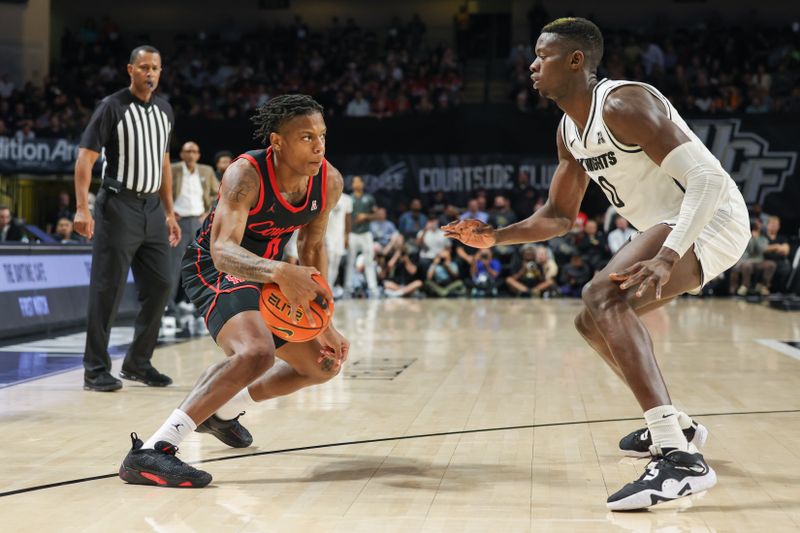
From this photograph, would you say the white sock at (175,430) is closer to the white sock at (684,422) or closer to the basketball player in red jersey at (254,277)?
the basketball player in red jersey at (254,277)

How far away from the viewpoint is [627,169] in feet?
11.2

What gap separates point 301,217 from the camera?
359 centimetres

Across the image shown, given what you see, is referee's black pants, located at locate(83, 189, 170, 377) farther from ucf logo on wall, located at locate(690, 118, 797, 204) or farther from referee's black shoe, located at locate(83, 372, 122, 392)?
ucf logo on wall, located at locate(690, 118, 797, 204)

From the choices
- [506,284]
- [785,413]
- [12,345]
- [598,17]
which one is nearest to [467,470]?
[785,413]

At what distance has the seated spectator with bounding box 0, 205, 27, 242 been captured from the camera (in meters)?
12.0

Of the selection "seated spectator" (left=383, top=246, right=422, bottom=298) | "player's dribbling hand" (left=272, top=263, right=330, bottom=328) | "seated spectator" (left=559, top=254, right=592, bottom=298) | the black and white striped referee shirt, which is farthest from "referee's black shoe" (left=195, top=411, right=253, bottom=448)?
"seated spectator" (left=559, top=254, right=592, bottom=298)

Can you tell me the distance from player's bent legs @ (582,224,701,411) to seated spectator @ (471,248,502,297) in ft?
38.2

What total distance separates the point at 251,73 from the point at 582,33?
17.4m

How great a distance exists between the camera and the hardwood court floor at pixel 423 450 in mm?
2801

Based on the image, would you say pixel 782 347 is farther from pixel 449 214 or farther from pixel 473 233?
pixel 449 214

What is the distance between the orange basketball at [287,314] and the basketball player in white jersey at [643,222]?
0.72 m

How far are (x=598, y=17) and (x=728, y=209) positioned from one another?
1928 centimetres

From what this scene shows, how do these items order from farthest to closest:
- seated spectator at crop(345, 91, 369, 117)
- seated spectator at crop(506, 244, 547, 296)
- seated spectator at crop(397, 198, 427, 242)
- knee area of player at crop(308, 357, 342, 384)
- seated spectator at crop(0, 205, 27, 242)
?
seated spectator at crop(345, 91, 369, 117) < seated spectator at crop(397, 198, 427, 242) < seated spectator at crop(506, 244, 547, 296) < seated spectator at crop(0, 205, 27, 242) < knee area of player at crop(308, 357, 342, 384)

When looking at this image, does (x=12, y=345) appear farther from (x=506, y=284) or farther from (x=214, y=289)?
(x=506, y=284)
